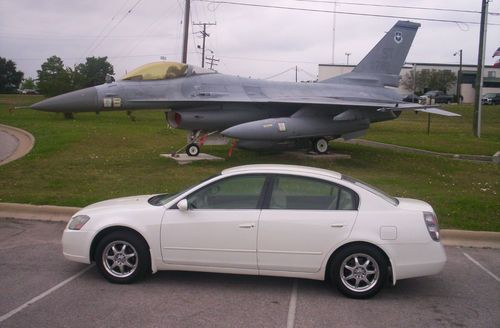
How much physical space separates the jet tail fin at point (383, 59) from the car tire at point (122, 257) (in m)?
13.6

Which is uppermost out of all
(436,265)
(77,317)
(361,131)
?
(361,131)

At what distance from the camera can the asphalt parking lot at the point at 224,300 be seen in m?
4.80

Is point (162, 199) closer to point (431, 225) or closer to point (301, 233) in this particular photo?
point (301, 233)

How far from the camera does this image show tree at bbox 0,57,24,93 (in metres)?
93.1

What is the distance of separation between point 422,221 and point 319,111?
33.4 feet

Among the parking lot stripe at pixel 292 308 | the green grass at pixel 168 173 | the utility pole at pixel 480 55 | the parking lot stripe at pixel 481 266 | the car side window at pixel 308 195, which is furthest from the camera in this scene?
the utility pole at pixel 480 55

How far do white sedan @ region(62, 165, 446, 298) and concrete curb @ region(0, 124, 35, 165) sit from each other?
32.2 feet

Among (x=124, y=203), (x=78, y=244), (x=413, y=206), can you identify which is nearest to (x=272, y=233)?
(x=413, y=206)

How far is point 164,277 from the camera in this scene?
5.95m

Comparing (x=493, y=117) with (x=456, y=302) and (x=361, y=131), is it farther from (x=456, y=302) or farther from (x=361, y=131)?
(x=456, y=302)

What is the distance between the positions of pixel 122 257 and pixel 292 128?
9.65 metres

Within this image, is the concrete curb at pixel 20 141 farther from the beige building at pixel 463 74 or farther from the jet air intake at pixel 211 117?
the beige building at pixel 463 74

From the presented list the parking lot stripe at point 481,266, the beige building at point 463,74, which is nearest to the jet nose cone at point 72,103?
the parking lot stripe at point 481,266

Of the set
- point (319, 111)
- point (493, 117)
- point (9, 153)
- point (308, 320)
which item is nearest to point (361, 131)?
point (319, 111)
